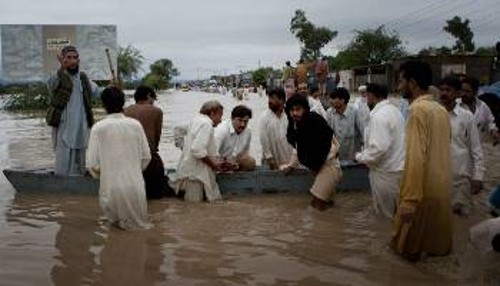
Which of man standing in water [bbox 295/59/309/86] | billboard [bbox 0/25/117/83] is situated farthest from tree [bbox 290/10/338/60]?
man standing in water [bbox 295/59/309/86]

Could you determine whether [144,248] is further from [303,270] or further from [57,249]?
[303,270]

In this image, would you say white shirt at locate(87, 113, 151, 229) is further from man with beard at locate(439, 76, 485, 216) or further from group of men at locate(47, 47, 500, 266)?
man with beard at locate(439, 76, 485, 216)

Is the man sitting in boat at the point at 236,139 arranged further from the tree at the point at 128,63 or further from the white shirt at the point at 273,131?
the tree at the point at 128,63

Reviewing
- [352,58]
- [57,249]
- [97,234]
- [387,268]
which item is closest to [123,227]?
[97,234]

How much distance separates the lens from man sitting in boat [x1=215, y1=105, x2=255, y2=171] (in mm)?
8055

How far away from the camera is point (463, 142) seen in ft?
22.3

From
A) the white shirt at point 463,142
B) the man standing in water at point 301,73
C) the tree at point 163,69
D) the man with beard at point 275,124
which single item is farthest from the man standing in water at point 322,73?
the tree at point 163,69

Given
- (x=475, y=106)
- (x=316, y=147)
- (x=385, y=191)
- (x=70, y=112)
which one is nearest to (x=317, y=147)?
(x=316, y=147)

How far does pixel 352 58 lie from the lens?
58.0 m

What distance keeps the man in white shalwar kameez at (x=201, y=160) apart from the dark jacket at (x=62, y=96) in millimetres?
1574

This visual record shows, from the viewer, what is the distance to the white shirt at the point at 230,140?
8070 millimetres

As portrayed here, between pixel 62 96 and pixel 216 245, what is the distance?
3403 mm

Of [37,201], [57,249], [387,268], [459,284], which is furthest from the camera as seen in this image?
[37,201]

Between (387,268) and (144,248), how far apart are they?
2183 mm
